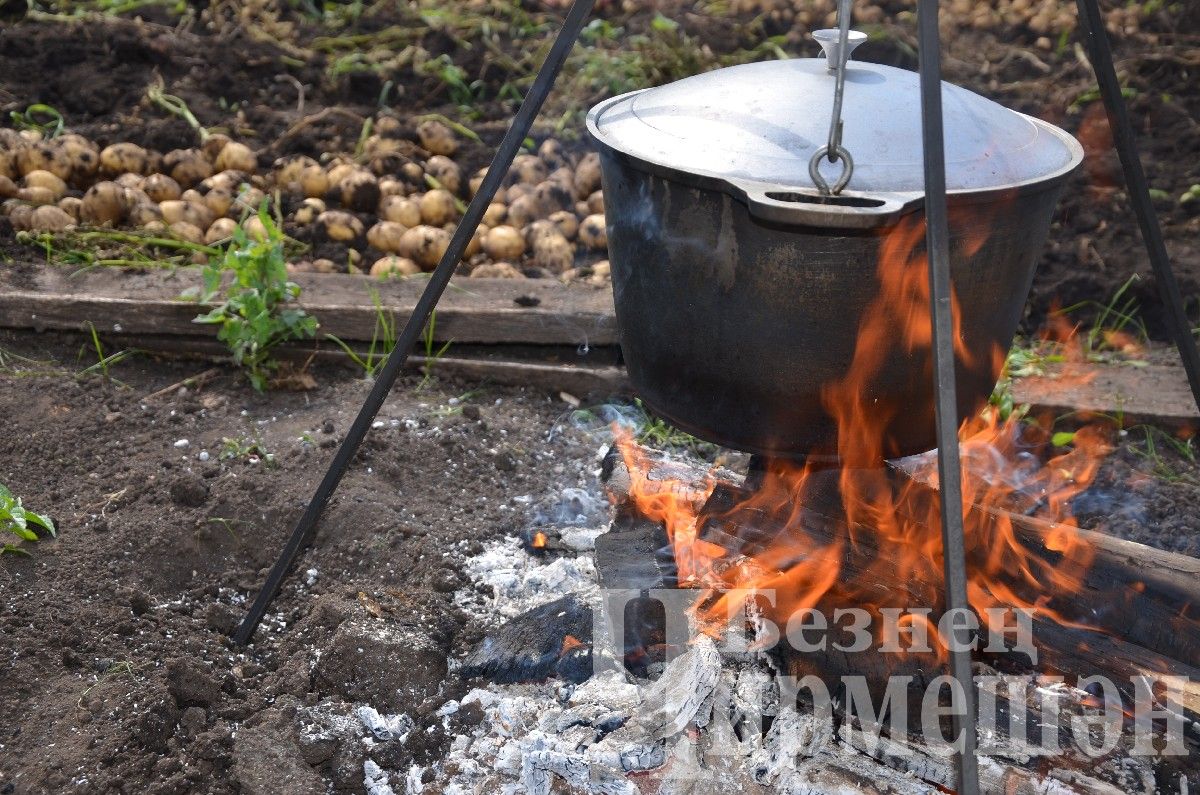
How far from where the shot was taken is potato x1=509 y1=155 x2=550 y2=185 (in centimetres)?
439

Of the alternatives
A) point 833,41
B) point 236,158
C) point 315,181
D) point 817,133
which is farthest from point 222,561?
point 236,158

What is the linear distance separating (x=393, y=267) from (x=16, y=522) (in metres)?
1.52

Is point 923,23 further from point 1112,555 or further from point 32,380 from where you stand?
point 32,380

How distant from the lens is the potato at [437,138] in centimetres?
456

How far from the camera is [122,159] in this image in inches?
165

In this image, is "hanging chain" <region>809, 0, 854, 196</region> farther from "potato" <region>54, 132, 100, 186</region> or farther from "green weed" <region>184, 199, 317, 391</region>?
"potato" <region>54, 132, 100, 186</region>

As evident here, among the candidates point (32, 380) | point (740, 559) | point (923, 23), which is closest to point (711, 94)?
point (923, 23)

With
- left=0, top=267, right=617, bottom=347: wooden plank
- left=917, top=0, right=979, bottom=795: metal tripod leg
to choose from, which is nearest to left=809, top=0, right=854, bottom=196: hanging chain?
left=917, top=0, right=979, bottom=795: metal tripod leg

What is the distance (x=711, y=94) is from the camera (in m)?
1.92

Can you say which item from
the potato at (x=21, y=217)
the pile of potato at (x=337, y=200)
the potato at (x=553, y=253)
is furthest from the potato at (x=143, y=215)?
the potato at (x=553, y=253)

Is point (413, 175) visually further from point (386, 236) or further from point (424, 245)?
point (424, 245)

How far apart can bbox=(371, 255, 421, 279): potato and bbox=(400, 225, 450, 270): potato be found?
0.10 feet

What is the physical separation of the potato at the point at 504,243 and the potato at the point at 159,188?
1.32m

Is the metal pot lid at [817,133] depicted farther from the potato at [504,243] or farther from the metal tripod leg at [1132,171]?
the potato at [504,243]
